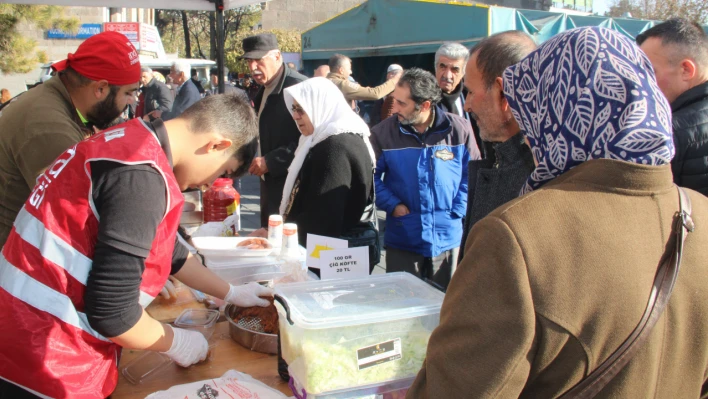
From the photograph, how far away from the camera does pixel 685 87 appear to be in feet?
7.73

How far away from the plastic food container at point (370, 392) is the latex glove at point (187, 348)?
38 cm

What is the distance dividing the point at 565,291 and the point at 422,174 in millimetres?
2293

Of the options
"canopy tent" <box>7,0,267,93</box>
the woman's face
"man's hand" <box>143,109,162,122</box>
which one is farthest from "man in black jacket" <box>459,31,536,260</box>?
"man's hand" <box>143,109,162,122</box>

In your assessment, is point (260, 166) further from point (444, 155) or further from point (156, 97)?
point (156, 97)

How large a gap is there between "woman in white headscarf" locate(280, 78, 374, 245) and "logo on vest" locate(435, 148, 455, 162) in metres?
0.62

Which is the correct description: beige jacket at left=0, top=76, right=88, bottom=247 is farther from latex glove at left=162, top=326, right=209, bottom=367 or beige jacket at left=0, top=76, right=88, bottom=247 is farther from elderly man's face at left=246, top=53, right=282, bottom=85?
elderly man's face at left=246, top=53, right=282, bottom=85

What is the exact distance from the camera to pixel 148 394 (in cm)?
150

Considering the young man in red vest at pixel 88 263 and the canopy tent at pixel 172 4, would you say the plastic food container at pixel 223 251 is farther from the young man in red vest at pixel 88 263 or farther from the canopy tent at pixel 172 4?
the canopy tent at pixel 172 4

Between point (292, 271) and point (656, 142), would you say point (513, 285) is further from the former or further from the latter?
point (292, 271)

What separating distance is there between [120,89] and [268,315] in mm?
1299

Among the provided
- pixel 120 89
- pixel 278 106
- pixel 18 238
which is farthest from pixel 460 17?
pixel 18 238

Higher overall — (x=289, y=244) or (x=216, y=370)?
(x=289, y=244)

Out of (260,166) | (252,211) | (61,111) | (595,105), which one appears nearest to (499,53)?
(595,105)

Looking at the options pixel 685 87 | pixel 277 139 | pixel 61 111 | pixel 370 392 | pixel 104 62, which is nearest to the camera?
pixel 370 392
